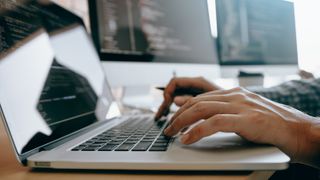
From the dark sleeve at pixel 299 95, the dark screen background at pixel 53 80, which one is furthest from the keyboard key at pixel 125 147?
the dark sleeve at pixel 299 95

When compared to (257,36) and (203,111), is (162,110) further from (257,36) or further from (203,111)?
(257,36)

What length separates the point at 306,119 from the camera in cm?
44

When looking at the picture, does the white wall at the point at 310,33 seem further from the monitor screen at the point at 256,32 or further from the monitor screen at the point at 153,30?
the monitor screen at the point at 153,30

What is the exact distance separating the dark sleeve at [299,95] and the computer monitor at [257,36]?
442mm

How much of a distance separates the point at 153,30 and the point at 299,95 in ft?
1.54

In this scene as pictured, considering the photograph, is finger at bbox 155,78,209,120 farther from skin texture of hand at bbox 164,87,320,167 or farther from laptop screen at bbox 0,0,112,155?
skin texture of hand at bbox 164,87,320,167

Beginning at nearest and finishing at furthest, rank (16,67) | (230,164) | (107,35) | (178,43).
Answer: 1. (230,164)
2. (16,67)
3. (107,35)
4. (178,43)

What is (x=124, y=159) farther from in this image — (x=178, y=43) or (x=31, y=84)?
(x=178, y=43)

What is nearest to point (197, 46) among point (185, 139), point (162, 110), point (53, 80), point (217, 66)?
point (217, 66)

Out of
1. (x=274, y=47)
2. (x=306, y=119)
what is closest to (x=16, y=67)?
(x=306, y=119)

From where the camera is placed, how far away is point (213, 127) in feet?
1.11

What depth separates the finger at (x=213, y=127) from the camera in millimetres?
339

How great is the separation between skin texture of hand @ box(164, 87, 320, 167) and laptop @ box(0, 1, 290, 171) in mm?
18

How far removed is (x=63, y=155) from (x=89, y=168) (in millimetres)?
52
